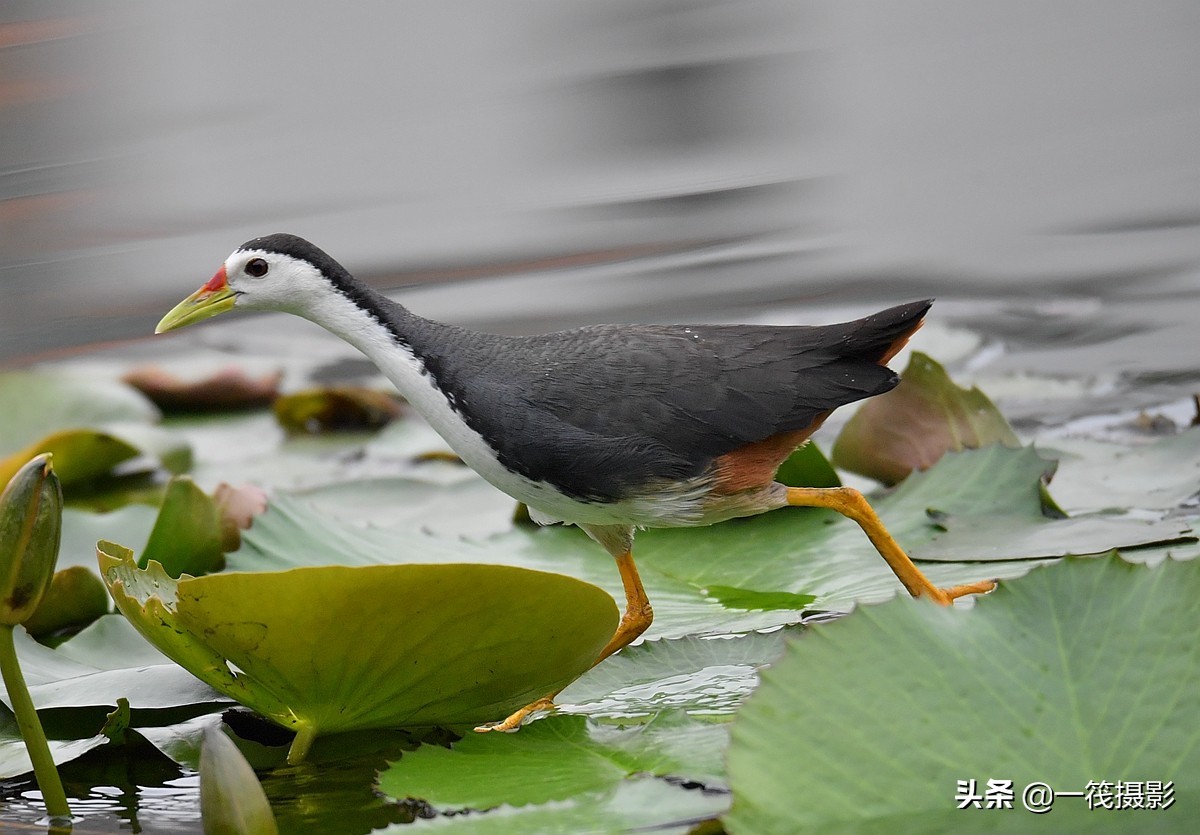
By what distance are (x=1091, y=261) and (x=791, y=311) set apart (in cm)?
122

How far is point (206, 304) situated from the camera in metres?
2.81

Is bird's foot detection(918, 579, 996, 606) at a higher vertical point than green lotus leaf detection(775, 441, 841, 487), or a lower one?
lower

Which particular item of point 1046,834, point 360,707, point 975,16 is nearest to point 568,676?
point 360,707

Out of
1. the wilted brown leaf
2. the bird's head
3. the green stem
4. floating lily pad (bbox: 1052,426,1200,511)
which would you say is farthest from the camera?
the wilted brown leaf

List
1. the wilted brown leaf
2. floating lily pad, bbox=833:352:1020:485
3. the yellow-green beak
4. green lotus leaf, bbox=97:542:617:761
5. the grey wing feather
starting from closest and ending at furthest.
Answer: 1. green lotus leaf, bbox=97:542:617:761
2. the grey wing feather
3. the yellow-green beak
4. floating lily pad, bbox=833:352:1020:485
5. the wilted brown leaf

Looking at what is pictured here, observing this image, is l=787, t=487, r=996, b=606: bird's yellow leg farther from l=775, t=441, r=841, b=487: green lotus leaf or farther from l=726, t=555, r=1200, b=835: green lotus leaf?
l=726, t=555, r=1200, b=835: green lotus leaf

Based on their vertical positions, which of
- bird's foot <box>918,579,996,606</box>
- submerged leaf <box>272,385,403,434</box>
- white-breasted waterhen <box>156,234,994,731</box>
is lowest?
submerged leaf <box>272,385,403,434</box>

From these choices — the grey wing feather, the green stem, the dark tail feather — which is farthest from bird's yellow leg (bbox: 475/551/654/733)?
the green stem

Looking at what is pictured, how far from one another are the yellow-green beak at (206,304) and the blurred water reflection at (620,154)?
2787mm

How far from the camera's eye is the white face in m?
2.68

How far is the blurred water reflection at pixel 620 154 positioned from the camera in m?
5.76

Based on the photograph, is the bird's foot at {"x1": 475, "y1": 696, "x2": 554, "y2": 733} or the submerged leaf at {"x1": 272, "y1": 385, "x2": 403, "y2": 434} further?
the submerged leaf at {"x1": 272, "y1": 385, "x2": 403, "y2": 434}

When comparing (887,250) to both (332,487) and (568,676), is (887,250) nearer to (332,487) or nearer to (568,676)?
(332,487)

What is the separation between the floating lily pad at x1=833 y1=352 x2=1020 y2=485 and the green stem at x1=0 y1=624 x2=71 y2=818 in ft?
6.32
